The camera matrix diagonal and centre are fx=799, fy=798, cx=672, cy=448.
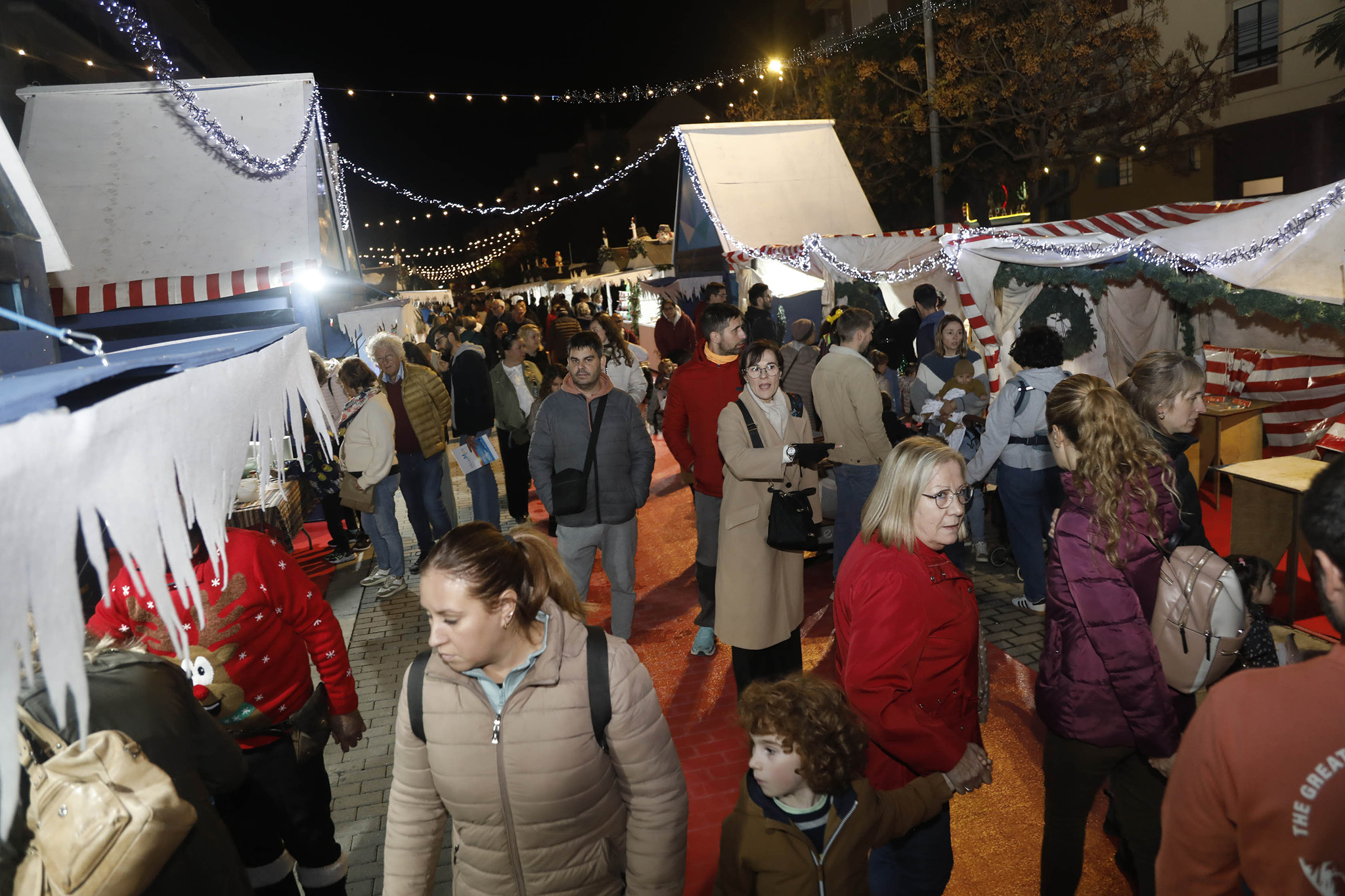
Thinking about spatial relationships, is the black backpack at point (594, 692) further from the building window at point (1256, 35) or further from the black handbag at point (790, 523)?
the building window at point (1256, 35)

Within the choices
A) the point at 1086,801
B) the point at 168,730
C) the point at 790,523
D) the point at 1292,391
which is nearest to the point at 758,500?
the point at 790,523

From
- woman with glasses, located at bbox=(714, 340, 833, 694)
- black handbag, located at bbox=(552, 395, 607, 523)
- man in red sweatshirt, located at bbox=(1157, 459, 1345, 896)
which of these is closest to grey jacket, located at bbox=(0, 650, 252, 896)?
man in red sweatshirt, located at bbox=(1157, 459, 1345, 896)

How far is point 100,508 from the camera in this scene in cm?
95

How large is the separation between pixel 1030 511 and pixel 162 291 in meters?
9.43

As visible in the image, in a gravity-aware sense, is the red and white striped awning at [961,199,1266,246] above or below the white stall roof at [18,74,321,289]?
below

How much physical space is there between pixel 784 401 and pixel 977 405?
2888mm

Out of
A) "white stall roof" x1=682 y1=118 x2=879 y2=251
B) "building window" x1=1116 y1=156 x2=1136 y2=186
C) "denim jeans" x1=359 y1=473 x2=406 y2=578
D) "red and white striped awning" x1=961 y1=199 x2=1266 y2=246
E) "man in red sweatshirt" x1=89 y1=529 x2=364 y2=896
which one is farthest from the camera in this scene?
"building window" x1=1116 y1=156 x2=1136 y2=186

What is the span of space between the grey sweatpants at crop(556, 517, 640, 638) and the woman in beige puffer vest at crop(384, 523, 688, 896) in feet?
9.81

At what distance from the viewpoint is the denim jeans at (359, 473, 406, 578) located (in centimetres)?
698

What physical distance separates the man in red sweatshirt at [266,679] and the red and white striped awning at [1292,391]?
8.12 meters

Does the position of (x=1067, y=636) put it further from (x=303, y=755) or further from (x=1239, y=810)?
(x=303, y=755)

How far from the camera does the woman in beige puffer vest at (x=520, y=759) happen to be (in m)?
2.03

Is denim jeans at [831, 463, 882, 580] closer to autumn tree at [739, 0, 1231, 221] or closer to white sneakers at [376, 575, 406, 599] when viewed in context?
white sneakers at [376, 575, 406, 599]

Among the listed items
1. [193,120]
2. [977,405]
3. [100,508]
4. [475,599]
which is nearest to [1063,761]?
[475,599]
